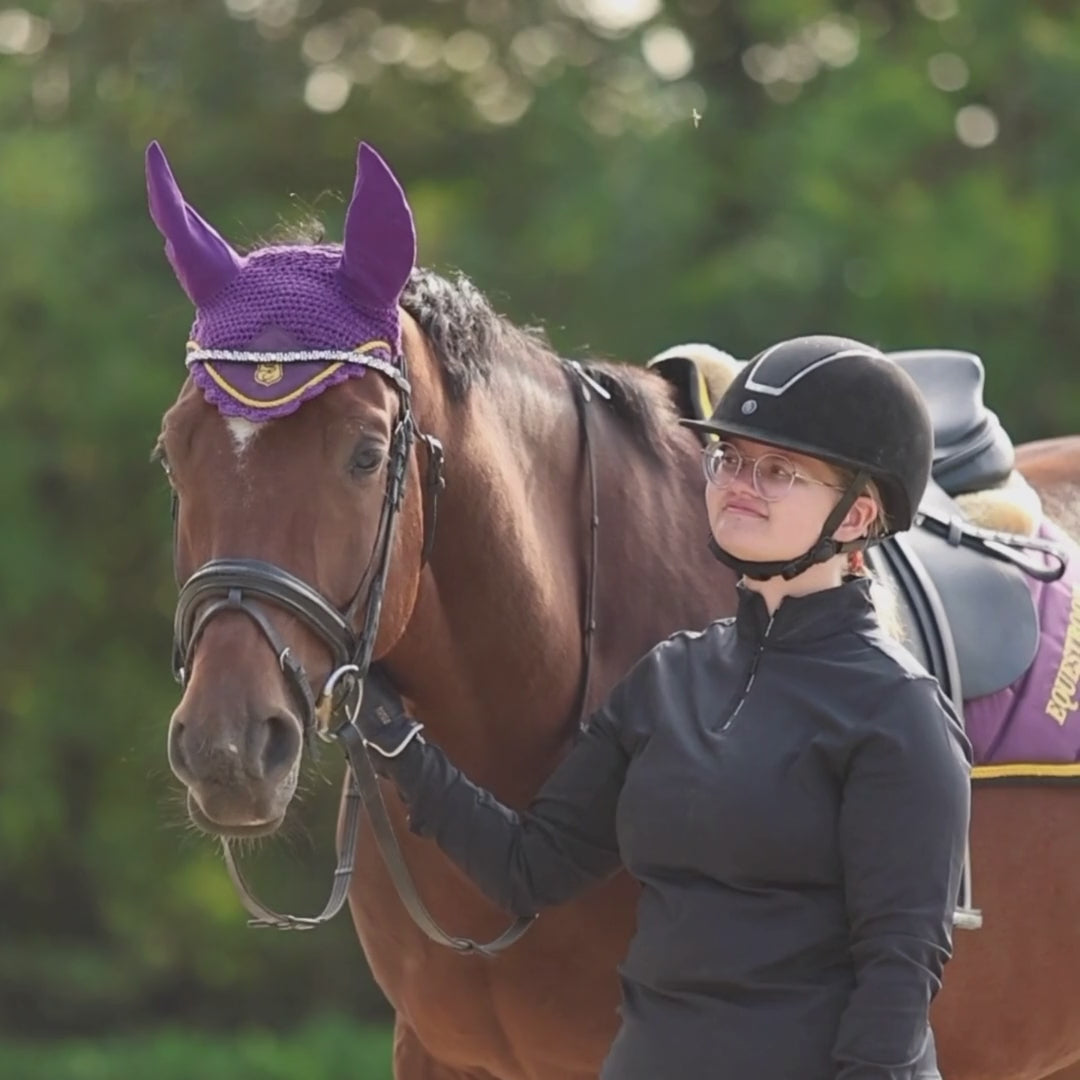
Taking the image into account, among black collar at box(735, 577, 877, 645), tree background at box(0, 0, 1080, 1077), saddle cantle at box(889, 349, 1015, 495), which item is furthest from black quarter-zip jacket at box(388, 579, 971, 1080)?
tree background at box(0, 0, 1080, 1077)

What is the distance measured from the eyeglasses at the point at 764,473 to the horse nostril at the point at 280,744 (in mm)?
667

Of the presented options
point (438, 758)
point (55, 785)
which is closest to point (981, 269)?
point (55, 785)

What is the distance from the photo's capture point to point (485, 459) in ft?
10.3

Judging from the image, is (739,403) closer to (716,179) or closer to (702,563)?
(702,563)

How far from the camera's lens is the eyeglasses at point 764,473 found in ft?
9.15

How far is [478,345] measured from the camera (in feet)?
10.6

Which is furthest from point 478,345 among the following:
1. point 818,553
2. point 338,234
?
point 338,234

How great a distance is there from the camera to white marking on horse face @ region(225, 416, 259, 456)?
279 centimetres

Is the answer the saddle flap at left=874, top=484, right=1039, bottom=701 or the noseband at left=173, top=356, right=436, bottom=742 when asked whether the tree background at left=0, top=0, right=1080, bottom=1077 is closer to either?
the saddle flap at left=874, top=484, right=1039, bottom=701

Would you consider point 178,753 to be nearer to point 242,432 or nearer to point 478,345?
point 242,432

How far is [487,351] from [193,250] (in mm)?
543

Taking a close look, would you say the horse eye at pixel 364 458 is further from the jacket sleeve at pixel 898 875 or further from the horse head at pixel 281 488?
the jacket sleeve at pixel 898 875

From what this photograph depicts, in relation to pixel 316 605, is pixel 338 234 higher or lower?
lower

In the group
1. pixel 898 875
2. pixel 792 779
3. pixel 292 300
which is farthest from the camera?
pixel 292 300
